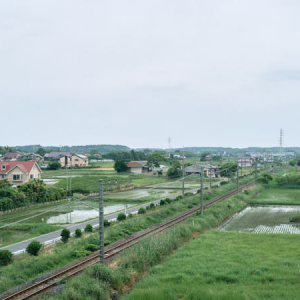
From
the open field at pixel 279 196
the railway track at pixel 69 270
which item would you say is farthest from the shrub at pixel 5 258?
the open field at pixel 279 196

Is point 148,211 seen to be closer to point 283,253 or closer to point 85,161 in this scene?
point 283,253

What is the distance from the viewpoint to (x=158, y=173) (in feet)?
244

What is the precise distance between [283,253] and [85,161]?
260 feet

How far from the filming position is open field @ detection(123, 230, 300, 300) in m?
11.7

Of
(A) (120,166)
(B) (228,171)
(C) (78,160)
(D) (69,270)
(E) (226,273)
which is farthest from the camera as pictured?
(C) (78,160)

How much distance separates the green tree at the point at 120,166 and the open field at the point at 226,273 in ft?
178

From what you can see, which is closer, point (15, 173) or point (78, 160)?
point (15, 173)

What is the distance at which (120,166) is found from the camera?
241ft

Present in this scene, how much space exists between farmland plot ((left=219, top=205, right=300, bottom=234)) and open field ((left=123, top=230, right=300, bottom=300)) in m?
5.89

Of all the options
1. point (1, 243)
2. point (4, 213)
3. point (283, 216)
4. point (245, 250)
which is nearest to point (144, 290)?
point (245, 250)

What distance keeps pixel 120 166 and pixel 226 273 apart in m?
60.4

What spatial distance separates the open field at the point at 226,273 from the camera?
462 inches

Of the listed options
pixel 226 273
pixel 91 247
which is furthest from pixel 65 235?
pixel 226 273

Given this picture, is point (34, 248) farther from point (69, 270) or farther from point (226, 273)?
point (226, 273)
